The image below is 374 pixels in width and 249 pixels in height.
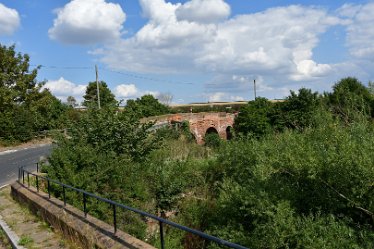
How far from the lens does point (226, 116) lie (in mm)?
48125

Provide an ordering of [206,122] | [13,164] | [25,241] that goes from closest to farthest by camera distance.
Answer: [25,241], [13,164], [206,122]

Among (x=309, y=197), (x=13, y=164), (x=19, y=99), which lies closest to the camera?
(x=309, y=197)

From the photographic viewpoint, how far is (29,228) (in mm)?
8867

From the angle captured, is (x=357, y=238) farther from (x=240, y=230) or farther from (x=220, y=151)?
(x=220, y=151)

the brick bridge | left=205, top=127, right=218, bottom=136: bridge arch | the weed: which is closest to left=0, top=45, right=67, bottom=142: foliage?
the brick bridge

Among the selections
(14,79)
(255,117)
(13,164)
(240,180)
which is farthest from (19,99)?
(240,180)

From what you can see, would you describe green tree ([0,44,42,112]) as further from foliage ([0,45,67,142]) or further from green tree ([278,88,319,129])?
green tree ([278,88,319,129])

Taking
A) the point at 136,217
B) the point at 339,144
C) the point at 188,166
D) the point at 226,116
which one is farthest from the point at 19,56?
the point at 339,144

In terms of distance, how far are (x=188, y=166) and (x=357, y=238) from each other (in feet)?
27.0

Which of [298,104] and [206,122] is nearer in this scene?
[298,104]


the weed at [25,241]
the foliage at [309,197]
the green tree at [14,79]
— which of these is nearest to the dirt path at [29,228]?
the weed at [25,241]

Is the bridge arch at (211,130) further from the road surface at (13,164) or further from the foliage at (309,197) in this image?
the foliage at (309,197)

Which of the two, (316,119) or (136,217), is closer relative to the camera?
(136,217)

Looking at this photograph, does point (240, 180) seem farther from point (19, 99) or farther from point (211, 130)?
point (211, 130)
